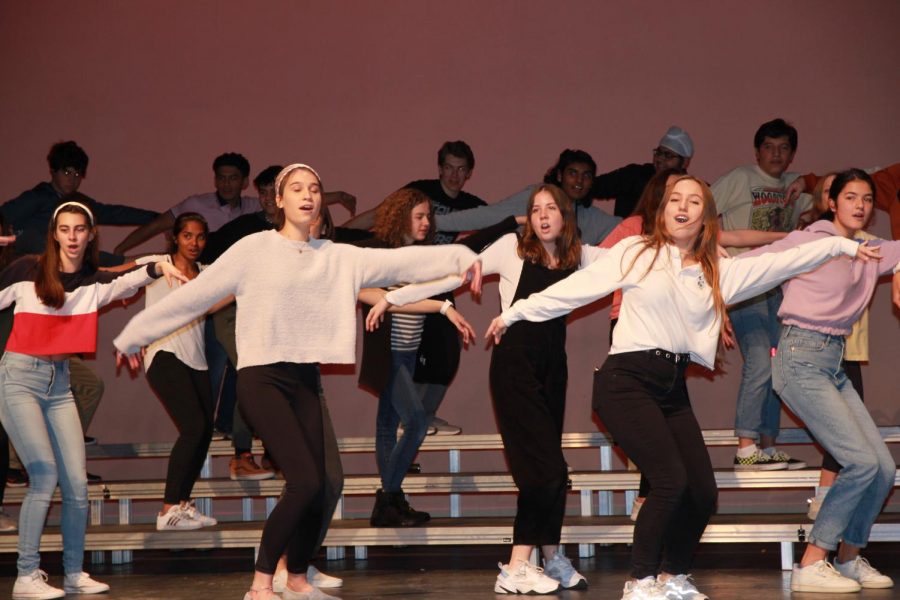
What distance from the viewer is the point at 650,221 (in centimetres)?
506

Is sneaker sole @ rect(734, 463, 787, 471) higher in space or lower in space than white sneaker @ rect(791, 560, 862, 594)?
higher

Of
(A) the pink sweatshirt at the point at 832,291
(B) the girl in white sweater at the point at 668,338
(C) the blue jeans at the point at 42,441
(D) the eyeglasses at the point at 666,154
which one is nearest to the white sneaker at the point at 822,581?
(B) the girl in white sweater at the point at 668,338

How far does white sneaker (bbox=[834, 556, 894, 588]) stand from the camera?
4.59 m

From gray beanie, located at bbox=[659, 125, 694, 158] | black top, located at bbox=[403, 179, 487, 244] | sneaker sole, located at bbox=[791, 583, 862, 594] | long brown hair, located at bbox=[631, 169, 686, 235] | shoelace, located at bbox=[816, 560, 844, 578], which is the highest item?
gray beanie, located at bbox=[659, 125, 694, 158]

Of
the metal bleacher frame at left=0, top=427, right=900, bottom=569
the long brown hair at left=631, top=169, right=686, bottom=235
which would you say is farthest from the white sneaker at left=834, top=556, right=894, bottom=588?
the long brown hair at left=631, top=169, right=686, bottom=235

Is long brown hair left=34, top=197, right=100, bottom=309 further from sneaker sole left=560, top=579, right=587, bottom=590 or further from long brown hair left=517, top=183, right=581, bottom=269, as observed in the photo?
sneaker sole left=560, top=579, right=587, bottom=590

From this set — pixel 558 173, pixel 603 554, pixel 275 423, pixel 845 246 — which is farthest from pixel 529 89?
pixel 275 423

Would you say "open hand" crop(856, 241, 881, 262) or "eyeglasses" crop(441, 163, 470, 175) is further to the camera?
"eyeglasses" crop(441, 163, 470, 175)

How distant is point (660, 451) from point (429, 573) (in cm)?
196

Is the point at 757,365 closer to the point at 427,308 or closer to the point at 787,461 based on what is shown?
the point at 787,461

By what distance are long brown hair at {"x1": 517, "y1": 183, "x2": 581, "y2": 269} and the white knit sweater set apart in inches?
34.0

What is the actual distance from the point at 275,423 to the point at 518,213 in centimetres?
254

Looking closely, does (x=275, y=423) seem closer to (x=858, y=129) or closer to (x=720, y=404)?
(x=720, y=404)

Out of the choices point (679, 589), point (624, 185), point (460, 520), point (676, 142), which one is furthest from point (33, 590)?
point (676, 142)
